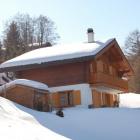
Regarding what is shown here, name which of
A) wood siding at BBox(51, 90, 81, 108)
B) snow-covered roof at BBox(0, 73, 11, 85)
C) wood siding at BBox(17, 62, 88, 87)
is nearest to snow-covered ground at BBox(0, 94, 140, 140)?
wood siding at BBox(51, 90, 81, 108)

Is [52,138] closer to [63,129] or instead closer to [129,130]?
[63,129]

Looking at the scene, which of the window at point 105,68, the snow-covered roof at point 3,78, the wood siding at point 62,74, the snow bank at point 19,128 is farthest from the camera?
the snow-covered roof at point 3,78

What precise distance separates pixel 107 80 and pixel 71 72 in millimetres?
3028

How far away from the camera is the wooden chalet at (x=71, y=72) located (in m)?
33.8

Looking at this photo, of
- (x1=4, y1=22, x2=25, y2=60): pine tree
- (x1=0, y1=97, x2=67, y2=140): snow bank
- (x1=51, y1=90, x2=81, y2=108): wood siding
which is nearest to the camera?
(x1=0, y1=97, x2=67, y2=140): snow bank

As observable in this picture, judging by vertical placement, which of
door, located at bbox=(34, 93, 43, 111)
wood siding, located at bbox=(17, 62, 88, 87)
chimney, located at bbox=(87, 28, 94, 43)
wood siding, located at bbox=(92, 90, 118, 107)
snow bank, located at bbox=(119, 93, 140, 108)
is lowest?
snow bank, located at bbox=(119, 93, 140, 108)

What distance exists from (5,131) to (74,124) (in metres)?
7.79

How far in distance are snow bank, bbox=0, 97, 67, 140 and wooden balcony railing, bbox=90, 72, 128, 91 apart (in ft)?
39.2

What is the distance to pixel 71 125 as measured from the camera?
882 inches

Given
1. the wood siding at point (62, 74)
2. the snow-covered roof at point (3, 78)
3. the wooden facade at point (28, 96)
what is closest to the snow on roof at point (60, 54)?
the wood siding at point (62, 74)

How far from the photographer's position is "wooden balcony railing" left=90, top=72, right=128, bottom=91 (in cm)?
3384

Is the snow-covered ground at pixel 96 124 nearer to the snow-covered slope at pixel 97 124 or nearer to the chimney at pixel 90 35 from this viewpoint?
the snow-covered slope at pixel 97 124

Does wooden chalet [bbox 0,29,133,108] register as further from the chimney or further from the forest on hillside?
the forest on hillside

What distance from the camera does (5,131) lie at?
51.4ft
